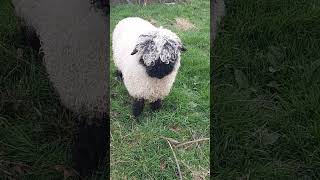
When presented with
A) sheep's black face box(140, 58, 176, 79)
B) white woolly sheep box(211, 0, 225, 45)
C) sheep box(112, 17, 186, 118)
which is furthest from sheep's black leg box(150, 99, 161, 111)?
white woolly sheep box(211, 0, 225, 45)

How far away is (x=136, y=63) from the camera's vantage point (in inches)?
121

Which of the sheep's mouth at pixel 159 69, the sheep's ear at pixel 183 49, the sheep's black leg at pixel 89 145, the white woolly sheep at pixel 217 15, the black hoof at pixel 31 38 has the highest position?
the sheep's ear at pixel 183 49

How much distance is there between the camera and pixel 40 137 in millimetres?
3521

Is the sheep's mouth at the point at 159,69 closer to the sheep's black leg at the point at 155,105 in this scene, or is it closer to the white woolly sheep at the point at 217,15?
the sheep's black leg at the point at 155,105

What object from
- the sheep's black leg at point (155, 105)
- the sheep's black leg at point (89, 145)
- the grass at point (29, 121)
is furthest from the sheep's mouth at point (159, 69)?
the grass at point (29, 121)

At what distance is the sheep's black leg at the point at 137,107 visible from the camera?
2977 millimetres

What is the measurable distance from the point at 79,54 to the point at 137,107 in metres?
0.64

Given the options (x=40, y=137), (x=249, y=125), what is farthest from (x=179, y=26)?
(x=40, y=137)

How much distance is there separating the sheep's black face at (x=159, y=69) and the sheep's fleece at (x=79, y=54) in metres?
0.35

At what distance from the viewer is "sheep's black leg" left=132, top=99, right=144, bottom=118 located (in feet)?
9.77

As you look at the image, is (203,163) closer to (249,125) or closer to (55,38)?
(249,125)

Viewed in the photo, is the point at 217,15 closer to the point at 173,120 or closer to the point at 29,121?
the point at 173,120

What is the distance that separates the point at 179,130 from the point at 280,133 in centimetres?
84

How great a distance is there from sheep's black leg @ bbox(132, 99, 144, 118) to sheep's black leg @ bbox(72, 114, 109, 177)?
47cm
